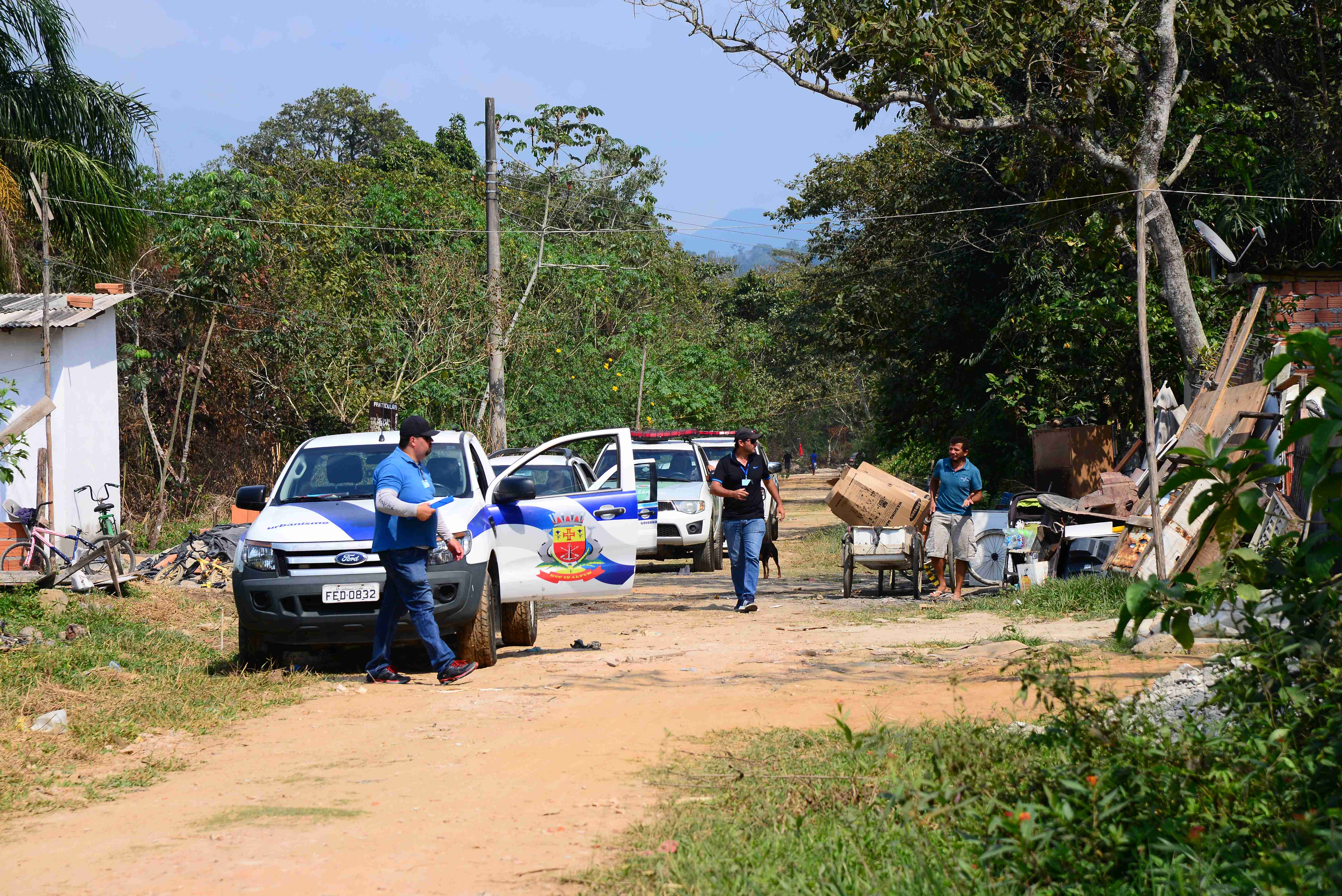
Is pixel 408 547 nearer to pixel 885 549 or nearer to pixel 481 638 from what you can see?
pixel 481 638

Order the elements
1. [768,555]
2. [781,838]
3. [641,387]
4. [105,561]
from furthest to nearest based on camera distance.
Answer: [641,387], [768,555], [105,561], [781,838]

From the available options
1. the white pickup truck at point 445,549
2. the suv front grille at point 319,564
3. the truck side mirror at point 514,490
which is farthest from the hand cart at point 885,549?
the suv front grille at point 319,564

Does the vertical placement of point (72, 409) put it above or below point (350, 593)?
above

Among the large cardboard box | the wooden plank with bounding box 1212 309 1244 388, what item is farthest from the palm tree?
the wooden plank with bounding box 1212 309 1244 388

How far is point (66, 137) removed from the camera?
18.8 metres

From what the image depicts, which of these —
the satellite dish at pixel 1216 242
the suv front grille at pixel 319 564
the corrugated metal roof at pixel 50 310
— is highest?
the satellite dish at pixel 1216 242

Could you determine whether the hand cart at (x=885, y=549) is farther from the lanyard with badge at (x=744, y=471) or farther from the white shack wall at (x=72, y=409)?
the white shack wall at (x=72, y=409)

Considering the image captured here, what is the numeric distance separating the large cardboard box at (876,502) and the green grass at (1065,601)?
2.14 meters

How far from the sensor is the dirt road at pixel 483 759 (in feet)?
15.3

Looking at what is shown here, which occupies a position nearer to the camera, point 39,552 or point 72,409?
point 39,552

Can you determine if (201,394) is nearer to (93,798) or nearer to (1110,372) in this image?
(1110,372)

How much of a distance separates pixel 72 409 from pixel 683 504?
8.75 meters

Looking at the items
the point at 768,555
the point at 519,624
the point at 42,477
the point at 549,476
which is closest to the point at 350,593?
the point at 519,624

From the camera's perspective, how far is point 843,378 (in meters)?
60.1
